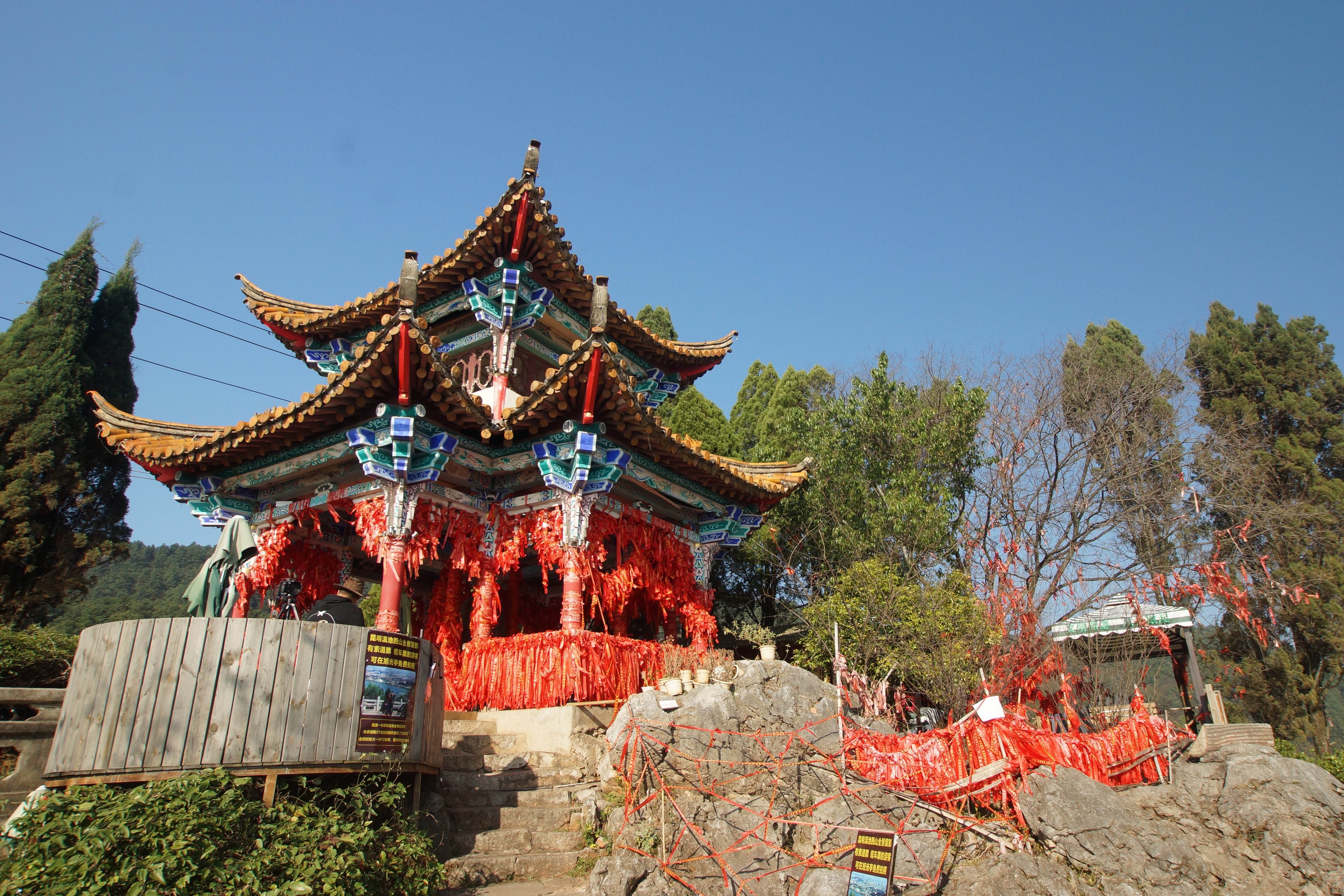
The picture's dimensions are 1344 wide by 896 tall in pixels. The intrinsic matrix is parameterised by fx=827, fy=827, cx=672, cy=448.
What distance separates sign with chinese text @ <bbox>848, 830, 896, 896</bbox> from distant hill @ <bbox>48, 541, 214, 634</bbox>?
47.6 feet

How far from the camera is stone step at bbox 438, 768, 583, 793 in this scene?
8781mm

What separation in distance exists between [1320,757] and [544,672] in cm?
1649

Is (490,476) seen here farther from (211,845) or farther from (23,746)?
(211,845)

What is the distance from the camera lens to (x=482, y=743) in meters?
10.3

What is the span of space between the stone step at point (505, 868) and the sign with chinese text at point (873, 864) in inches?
109

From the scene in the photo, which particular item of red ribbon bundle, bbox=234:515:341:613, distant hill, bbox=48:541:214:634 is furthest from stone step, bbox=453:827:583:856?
distant hill, bbox=48:541:214:634

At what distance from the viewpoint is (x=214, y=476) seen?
1295cm

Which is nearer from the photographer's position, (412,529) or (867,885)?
(867,885)

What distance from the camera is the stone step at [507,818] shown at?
7980mm

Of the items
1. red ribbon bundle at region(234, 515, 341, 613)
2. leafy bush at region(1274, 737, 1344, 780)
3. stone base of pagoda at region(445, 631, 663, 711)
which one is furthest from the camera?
leafy bush at region(1274, 737, 1344, 780)

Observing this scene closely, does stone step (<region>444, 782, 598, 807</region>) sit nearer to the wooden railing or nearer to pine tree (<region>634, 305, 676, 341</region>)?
the wooden railing

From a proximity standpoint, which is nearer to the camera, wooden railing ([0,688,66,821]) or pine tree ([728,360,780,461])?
wooden railing ([0,688,66,821])

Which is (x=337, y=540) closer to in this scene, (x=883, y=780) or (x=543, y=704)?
(x=543, y=704)

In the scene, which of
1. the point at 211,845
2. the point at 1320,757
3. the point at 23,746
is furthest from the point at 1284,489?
the point at 23,746
